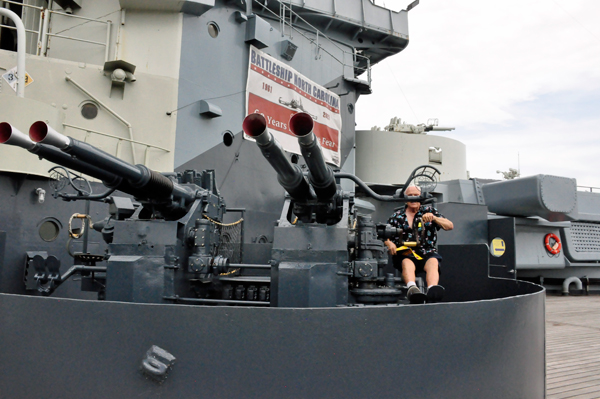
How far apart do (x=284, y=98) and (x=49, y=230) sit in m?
4.78

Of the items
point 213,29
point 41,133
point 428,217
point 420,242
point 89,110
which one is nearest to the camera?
point 41,133

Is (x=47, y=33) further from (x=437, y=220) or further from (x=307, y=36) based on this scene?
(x=437, y=220)

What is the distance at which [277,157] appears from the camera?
2.96 metres

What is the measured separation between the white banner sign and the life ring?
17.3 feet

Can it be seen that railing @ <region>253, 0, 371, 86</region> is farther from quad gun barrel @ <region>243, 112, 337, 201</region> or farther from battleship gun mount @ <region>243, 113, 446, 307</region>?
quad gun barrel @ <region>243, 112, 337, 201</region>

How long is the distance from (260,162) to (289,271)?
541cm

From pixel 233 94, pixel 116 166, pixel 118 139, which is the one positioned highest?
pixel 233 94

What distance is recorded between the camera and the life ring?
11.1 meters

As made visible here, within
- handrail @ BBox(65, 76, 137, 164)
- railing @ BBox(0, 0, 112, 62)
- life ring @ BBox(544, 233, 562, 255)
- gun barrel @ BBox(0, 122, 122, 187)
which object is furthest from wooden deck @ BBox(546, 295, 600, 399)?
railing @ BBox(0, 0, 112, 62)

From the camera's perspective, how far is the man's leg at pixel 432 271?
438 cm

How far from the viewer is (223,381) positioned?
98.0 inches

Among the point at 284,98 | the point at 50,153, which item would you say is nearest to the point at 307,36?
the point at 284,98

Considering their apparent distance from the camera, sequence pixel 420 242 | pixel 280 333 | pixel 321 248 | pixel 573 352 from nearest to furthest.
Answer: pixel 280 333 → pixel 321 248 → pixel 420 242 → pixel 573 352

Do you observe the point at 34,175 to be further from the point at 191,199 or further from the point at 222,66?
the point at 222,66
